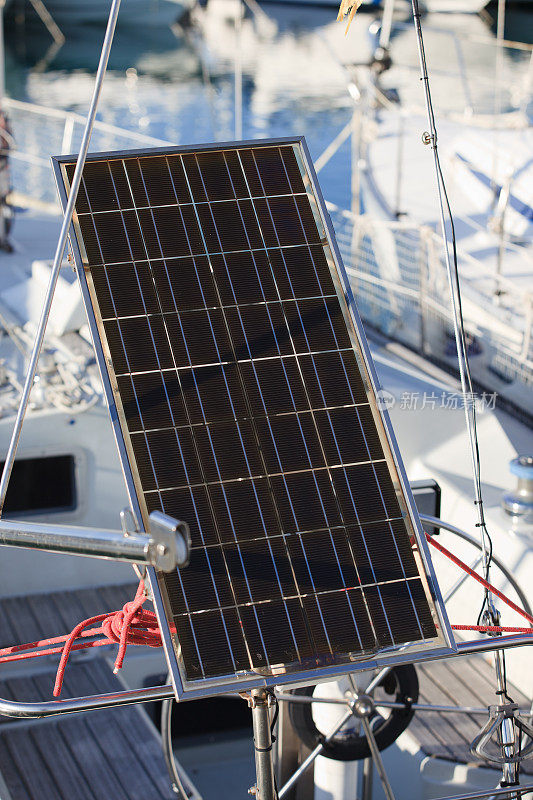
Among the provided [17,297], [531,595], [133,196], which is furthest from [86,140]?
[17,297]

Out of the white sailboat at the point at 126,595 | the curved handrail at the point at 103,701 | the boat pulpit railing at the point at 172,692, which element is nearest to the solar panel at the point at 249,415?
the curved handrail at the point at 103,701

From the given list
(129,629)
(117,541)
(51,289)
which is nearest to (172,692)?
(129,629)

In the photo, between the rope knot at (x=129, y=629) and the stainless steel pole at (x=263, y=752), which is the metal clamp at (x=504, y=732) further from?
the rope knot at (x=129, y=629)

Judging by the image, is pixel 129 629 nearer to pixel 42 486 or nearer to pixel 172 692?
pixel 172 692

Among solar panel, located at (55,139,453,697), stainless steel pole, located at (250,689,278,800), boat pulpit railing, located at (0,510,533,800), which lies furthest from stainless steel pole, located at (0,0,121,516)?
stainless steel pole, located at (250,689,278,800)

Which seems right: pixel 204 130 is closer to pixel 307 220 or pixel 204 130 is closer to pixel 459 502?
pixel 459 502

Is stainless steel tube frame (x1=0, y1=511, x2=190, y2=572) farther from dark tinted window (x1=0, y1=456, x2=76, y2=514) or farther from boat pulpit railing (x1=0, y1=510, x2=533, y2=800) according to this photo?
dark tinted window (x1=0, y1=456, x2=76, y2=514)

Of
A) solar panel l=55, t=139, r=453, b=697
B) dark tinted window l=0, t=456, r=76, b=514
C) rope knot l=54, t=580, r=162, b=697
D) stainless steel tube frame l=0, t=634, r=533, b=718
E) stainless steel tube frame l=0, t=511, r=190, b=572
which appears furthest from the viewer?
dark tinted window l=0, t=456, r=76, b=514
